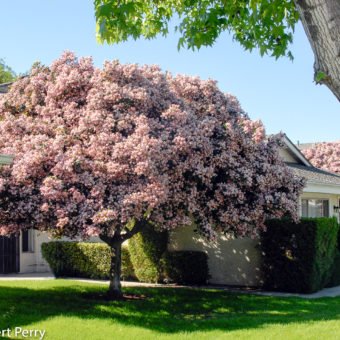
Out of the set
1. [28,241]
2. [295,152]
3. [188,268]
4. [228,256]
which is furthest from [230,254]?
[295,152]

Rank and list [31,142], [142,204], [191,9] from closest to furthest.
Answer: [191,9], [142,204], [31,142]

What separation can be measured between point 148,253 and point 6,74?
4149 centimetres

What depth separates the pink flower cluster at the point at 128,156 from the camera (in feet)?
37.4

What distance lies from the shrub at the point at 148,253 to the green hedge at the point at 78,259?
0.58m

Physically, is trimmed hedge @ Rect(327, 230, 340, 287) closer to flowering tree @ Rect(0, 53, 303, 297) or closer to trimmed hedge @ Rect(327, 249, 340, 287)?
trimmed hedge @ Rect(327, 249, 340, 287)

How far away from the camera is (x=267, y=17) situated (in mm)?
7207

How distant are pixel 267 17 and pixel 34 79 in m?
7.72

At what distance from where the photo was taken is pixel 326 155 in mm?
39531

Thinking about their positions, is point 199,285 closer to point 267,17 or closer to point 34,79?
point 34,79

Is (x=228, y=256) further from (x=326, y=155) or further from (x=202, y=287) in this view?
(x=326, y=155)

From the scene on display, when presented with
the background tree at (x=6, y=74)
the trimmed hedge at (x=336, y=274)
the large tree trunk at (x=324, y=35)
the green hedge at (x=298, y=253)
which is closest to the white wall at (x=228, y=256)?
the green hedge at (x=298, y=253)

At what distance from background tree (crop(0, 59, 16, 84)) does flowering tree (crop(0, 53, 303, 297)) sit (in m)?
42.1

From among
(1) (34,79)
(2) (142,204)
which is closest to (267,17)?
(2) (142,204)

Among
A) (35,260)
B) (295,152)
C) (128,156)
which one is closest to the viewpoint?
(128,156)
